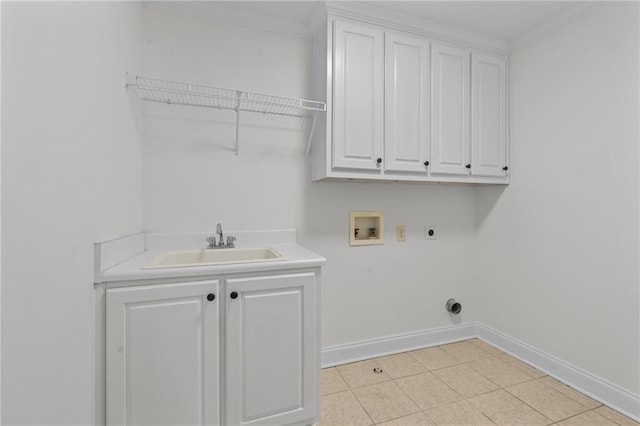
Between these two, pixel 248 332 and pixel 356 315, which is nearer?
pixel 248 332

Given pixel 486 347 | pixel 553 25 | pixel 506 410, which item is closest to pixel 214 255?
pixel 506 410

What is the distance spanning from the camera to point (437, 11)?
1.85m

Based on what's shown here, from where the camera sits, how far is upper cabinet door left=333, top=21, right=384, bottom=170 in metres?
1.75

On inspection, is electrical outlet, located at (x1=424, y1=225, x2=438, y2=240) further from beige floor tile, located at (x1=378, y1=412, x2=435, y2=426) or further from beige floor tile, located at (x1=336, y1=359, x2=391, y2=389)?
beige floor tile, located at (x1=378, y1=412, x2=435, y2=426)

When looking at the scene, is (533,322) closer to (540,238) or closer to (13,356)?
(540,238)

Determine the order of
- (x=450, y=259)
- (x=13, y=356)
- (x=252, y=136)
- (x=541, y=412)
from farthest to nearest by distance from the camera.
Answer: (x=450, y=259) < (x=252, y=136) < (x=541, y=412) < (x=13, y=356)

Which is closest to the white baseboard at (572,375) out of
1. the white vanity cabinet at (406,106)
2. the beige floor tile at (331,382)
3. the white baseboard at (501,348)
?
the white baseboard at (501,348)

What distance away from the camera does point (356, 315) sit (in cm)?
213

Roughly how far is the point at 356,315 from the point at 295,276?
982 mm

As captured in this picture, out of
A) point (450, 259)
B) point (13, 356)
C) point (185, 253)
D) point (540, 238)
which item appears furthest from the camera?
point (450, 259)

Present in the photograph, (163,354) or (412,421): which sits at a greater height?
(163,354)

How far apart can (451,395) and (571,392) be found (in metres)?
0.77

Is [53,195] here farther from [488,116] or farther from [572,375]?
[572,375]

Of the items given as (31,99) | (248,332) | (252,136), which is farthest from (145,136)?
(248,332)
